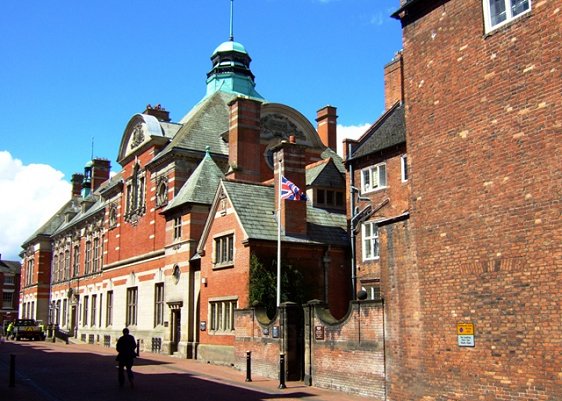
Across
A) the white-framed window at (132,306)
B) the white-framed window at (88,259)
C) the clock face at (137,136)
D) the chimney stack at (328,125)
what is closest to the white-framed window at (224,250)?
the white-framed window at (132,306)

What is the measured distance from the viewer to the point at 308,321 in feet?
67.5

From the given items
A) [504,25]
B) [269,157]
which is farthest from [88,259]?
[504,25]

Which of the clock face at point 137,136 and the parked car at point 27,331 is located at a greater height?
the clock face at point 137,136

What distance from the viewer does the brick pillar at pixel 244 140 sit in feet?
115

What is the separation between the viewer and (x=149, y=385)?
2012 cm

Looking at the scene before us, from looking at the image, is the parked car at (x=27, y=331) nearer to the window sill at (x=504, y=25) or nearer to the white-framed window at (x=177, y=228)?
the white-framed window at (x=177, y=228)

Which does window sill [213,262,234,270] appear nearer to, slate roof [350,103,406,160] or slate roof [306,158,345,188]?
slate roof [306,158,345,188]

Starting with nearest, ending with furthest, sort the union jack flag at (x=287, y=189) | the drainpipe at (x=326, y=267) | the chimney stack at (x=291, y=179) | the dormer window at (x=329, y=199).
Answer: the union jack flag at (x=287, y=189) < the chimney stack at (x=291, y=179) < the drainpipe at (x=326, y=267) < the dormer window at (x=329, y=199)

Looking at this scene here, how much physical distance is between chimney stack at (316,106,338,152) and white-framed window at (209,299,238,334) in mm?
19196

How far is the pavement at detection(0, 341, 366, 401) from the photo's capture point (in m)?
17.4

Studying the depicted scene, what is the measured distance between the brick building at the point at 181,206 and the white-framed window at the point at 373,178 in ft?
7.75

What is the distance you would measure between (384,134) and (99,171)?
180 ft

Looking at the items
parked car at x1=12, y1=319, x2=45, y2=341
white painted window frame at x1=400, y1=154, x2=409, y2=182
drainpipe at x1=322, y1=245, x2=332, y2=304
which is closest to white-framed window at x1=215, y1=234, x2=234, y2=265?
drainpipe at x1=322, y1=245, x2=332, y2=304

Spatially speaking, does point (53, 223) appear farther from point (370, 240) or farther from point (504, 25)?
point (504, 25)
